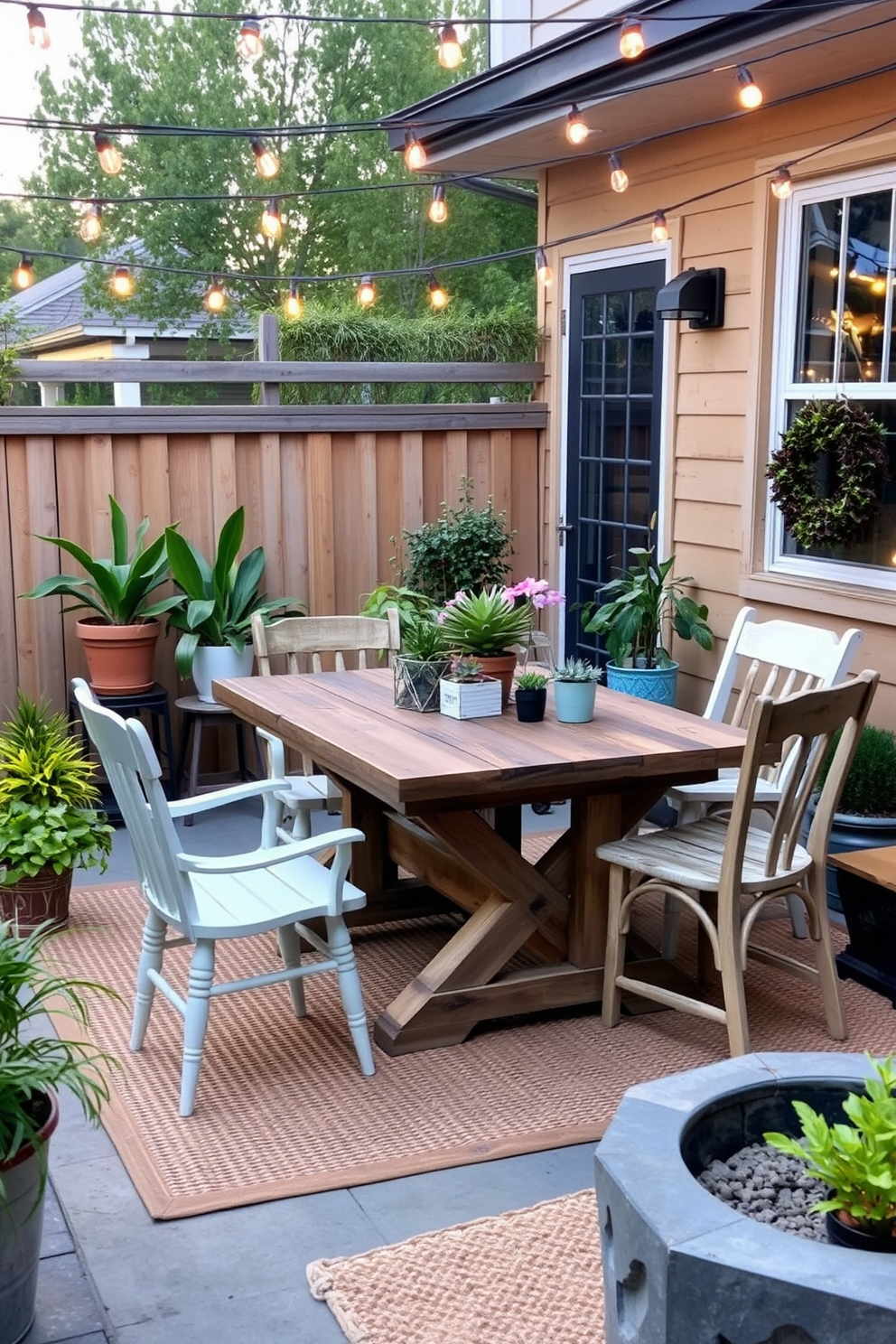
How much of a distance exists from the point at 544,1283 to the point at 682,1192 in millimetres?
807

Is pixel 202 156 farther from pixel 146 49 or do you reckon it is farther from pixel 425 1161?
pixel 425 1161

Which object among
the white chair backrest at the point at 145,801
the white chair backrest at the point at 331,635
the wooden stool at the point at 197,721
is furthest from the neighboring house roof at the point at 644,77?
the wooden stool at the point at 197,721

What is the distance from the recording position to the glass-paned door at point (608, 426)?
18.9ft

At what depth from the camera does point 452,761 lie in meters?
3.20

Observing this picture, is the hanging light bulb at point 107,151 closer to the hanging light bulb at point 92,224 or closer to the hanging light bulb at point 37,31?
the hanging light bulb at point 37,31

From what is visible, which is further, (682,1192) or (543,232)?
(543,232)

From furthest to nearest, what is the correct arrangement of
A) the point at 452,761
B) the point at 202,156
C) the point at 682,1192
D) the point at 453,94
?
the point at 202,156
the point at 453,94
the point at 452,761
the point at 682,1192

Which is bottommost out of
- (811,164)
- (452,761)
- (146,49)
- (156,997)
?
(156,997)

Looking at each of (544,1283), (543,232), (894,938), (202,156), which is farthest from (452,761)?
(202,156)

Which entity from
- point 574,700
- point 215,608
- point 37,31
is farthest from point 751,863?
point 215,608

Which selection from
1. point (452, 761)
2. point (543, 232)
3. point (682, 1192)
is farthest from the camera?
point (543, 232)

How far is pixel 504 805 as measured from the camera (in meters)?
3.39

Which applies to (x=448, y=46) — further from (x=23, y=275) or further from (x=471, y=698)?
(x=23, y=275)

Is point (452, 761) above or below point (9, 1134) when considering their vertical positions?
above
